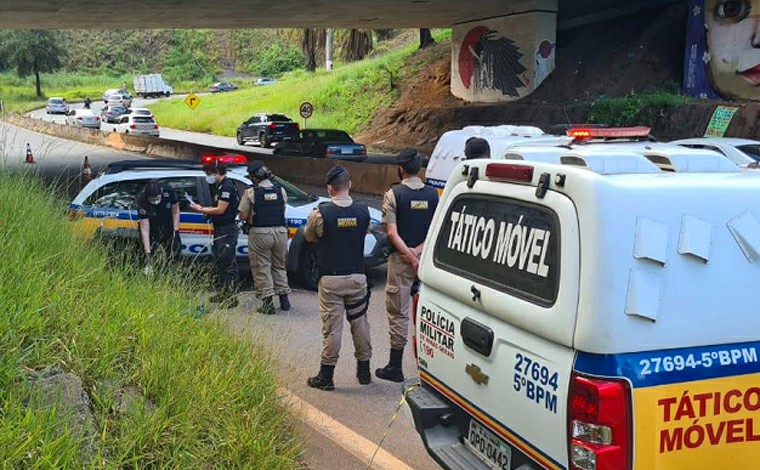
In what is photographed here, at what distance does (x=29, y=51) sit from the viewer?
252ft

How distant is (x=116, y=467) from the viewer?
296cm

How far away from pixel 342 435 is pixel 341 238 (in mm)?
1563

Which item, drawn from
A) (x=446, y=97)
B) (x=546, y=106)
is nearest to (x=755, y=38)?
(x=546, y=106)

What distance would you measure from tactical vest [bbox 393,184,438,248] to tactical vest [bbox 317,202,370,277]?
0.41m

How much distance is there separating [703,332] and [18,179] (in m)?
6.95

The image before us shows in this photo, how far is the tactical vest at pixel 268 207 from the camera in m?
8.09

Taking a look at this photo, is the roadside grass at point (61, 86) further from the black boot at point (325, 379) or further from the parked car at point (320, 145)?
the black boot at point (325, 379)

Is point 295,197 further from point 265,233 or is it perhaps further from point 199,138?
point 199,138

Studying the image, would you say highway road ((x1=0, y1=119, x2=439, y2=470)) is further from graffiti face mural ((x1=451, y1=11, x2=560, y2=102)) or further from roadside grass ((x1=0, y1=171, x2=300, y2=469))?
graffiti face mural ((x1=451, y1=11, x2=560, y2=102))

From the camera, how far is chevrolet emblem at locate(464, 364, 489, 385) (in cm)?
333

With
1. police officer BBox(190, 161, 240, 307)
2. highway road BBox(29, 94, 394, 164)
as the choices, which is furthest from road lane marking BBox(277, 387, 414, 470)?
highway road BBox(29, 94, 394, 164)

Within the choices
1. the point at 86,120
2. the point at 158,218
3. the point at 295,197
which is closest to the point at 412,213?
the point at 158,218

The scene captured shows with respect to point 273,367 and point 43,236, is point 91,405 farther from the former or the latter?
point 43,236

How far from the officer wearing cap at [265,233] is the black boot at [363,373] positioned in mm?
2329
